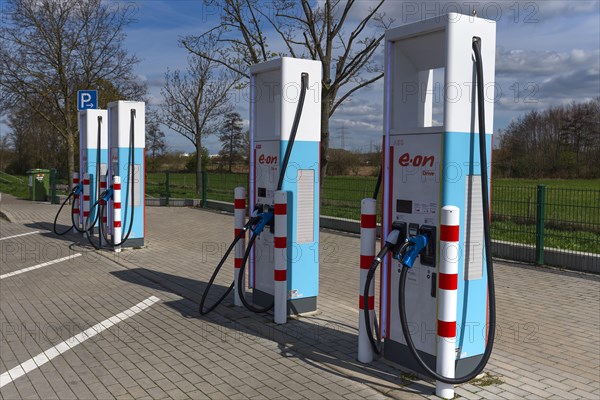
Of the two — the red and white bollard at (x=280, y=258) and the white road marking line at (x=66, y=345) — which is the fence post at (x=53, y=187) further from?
the red and white bollard at (x=280, y=258)

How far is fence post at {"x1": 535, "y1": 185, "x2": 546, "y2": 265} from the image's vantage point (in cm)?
968

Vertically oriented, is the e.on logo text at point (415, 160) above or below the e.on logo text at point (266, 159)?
below

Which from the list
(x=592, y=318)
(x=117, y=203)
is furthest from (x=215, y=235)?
(x=592, y=318)

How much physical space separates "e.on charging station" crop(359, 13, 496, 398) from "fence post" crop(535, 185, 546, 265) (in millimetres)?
5389

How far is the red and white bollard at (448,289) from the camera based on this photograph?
14.1 feet

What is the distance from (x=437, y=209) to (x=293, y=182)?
2.35 meters

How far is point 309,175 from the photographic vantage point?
6711 mm

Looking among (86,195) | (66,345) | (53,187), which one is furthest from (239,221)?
(53,187)

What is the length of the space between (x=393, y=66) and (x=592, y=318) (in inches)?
161

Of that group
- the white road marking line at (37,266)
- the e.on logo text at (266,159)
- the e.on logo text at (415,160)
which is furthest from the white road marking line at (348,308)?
the white road marking line at (37,266)

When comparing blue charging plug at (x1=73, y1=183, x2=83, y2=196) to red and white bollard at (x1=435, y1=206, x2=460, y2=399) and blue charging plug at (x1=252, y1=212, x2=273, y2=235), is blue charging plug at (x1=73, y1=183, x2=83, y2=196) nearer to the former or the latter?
blue charging plug at (x1=252, y1=212, x2=273, y2=235)

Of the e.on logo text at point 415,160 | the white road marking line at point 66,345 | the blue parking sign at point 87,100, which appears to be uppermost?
the blue parking sign at point 87,100

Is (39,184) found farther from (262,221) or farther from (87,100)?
(262,221)

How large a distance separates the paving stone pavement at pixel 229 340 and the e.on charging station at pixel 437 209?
16.4 inches
